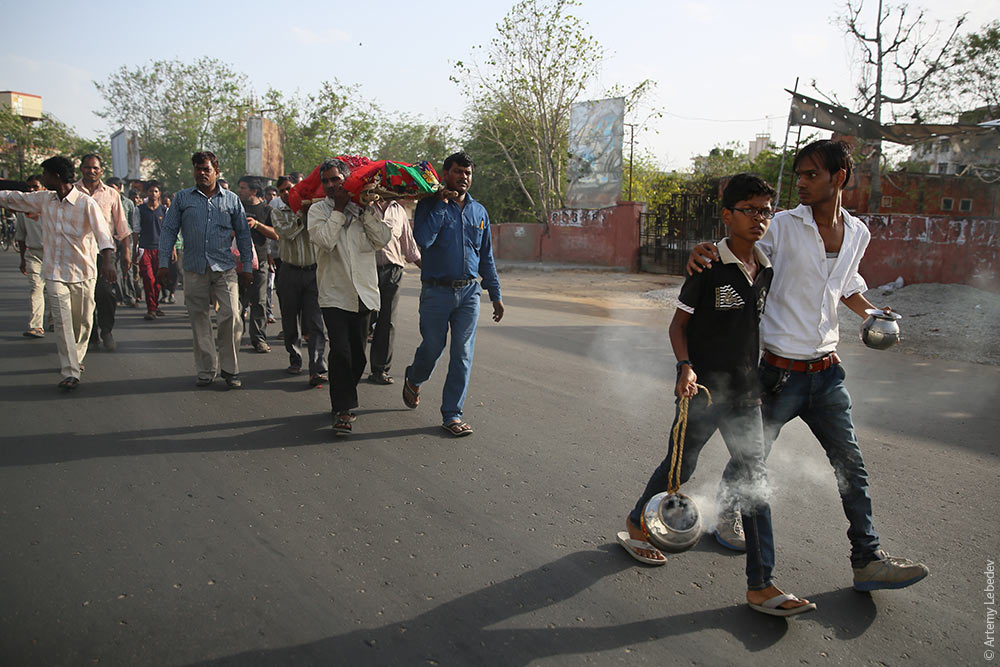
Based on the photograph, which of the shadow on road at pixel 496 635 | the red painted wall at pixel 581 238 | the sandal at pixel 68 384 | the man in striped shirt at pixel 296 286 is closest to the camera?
the shadow on road at pixel 496 635

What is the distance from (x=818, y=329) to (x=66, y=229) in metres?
6.00

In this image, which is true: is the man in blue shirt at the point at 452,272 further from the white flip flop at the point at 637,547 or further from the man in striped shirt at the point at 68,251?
the man in striped shirt at the point at 68,251

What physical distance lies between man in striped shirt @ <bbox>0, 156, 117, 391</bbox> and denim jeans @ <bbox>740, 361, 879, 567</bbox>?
18.5 ft

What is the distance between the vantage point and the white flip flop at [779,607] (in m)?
2.61

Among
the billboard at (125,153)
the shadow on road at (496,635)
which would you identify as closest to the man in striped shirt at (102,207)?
the shadow on road at (496,635)

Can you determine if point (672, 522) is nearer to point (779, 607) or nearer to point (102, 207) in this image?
point (779, 607)

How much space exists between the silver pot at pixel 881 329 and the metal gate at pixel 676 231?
50.5 feet

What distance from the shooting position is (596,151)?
22.6 meters

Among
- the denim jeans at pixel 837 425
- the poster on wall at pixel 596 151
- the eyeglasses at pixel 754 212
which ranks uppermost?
the poster on wall at pixel 596 151

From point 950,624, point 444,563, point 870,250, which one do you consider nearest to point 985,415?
point 950,624

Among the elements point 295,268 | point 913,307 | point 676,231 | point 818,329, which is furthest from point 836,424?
point 676,231

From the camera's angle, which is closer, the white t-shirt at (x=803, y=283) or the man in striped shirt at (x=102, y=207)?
the white t-shirt at (x=803, y=283)

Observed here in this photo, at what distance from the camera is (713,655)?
2.43m

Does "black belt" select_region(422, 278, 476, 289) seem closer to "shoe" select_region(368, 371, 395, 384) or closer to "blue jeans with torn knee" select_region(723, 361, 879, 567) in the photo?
"shoe" select_region(368, 371, 395, 384)
